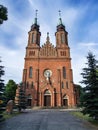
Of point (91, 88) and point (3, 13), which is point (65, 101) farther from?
point (3, 13)

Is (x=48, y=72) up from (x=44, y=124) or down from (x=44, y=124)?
up

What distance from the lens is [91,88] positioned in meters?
11.9

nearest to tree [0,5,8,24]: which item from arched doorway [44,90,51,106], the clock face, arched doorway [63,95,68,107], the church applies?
the church

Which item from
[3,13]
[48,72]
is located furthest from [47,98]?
[3,13]

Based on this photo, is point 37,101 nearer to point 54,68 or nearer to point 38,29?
point 54,68

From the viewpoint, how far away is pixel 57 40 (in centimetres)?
4516

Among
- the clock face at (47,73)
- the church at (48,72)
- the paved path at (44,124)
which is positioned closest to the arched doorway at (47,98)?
the church at (48,72)

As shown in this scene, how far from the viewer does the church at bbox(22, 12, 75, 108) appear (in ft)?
123

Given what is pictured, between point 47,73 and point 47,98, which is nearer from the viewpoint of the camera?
point 47,98

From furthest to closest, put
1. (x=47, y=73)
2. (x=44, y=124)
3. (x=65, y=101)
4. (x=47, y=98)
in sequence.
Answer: (x=47, y=73)
(x=47, y=98)
(x=65, y=101)
(x=44, y=124)

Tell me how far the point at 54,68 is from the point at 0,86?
28.8 m

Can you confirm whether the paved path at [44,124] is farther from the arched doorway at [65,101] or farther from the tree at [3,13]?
the arched doorway at [65,101]

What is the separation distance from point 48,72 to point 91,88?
28.9 meters

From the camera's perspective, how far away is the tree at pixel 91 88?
11398mm
